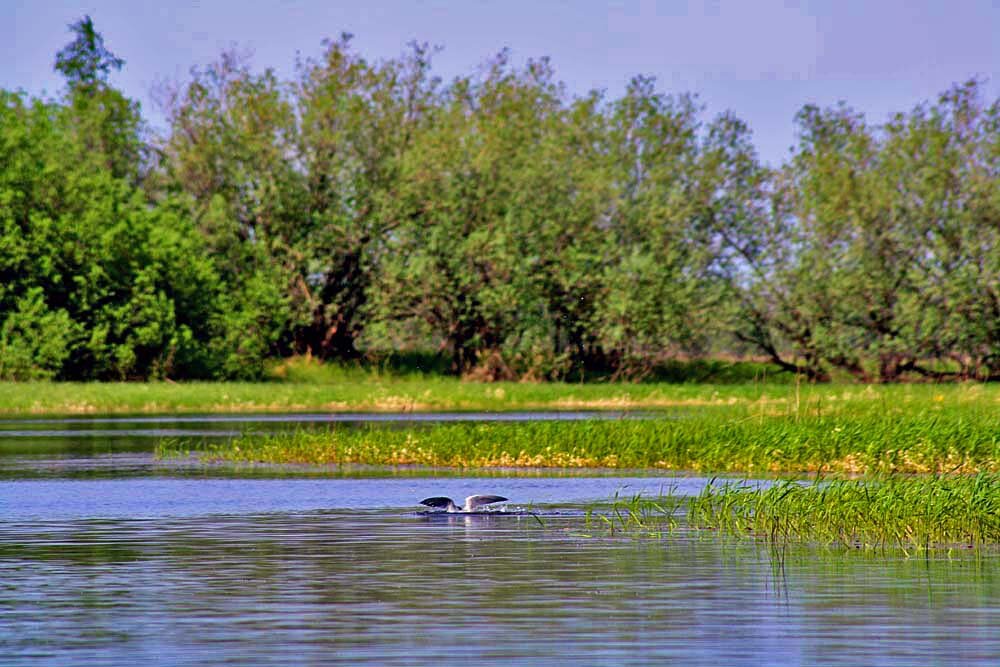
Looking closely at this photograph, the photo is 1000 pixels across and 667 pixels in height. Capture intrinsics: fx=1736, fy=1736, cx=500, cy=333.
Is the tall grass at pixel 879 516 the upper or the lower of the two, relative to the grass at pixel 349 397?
lower

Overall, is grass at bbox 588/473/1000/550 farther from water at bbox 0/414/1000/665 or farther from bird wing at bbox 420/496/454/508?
bird wing at bbox 420/496/454/508

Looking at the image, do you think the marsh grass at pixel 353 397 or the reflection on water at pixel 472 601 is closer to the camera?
the reflection on water at pixel 472 601

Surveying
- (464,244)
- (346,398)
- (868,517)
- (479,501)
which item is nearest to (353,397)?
(346,398)

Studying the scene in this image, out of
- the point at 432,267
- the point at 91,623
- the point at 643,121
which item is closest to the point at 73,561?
the point at 91,623

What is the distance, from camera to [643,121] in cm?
8794

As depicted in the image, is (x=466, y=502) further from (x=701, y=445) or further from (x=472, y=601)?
(x=701, y=445)

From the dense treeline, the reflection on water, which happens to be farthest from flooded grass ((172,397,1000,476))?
the dense treeline

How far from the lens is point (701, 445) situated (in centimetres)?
3456

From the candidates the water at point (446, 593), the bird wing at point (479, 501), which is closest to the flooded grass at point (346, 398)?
the bird wing at point (479, 501)

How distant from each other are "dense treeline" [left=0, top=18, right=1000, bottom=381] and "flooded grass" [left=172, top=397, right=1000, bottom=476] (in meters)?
36.5

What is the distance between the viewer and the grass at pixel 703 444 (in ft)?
105

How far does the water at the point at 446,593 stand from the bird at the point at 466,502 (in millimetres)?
192

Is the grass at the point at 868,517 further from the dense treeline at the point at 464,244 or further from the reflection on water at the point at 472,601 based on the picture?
the dense treeline at the point at 464,244

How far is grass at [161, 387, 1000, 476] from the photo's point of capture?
3192cm
